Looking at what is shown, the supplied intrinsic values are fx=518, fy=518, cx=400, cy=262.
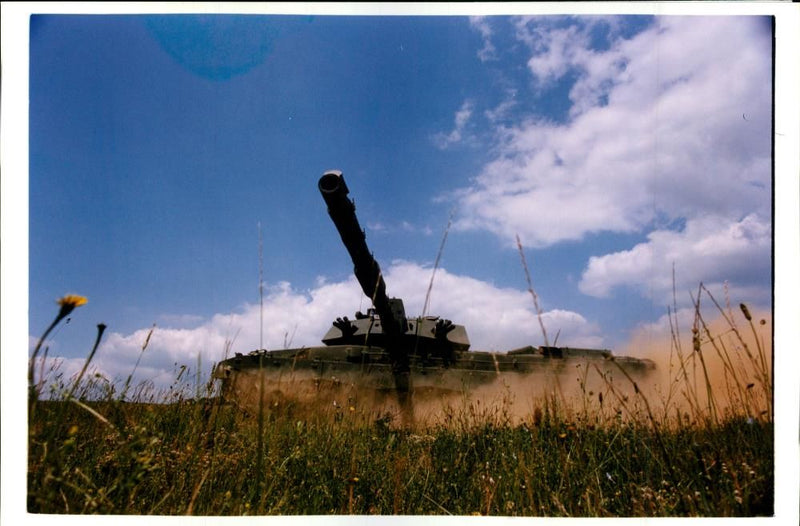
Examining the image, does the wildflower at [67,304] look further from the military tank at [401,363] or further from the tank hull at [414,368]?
the tank hull at [414,368]

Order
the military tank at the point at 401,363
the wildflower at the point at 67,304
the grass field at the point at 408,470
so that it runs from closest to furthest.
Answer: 1. the wildflower at the point at 67,304
2. the grass field at the point at 408,470
3. the military tank at the point at 401,363

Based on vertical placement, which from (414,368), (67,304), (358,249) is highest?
(358,249)

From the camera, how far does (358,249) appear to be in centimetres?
574

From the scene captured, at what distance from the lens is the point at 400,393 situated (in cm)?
767

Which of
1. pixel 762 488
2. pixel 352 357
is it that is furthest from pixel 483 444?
pixel 352 357

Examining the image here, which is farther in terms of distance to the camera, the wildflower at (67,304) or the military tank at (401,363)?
the military tank at (401,363)

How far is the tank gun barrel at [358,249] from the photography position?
425 centimetres

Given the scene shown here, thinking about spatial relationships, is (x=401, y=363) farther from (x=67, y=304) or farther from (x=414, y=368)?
(x=67, y=304)

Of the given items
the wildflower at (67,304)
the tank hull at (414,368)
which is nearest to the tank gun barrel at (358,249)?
the tank hull at (414,368)

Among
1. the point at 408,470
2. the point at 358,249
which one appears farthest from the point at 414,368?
the point at 408,470

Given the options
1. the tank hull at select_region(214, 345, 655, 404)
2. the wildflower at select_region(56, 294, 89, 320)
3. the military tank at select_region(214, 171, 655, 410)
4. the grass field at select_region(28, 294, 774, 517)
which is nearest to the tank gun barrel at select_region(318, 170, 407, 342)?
the military tank at select_region(214, 171, 655, 410)

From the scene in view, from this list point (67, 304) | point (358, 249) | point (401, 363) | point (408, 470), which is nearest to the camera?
point (67, 304)

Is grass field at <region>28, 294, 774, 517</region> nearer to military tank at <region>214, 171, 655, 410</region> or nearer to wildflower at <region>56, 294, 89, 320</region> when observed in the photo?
wildflower at <region>56, 294, 89, 320</region>

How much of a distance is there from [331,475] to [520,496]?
0.95m
